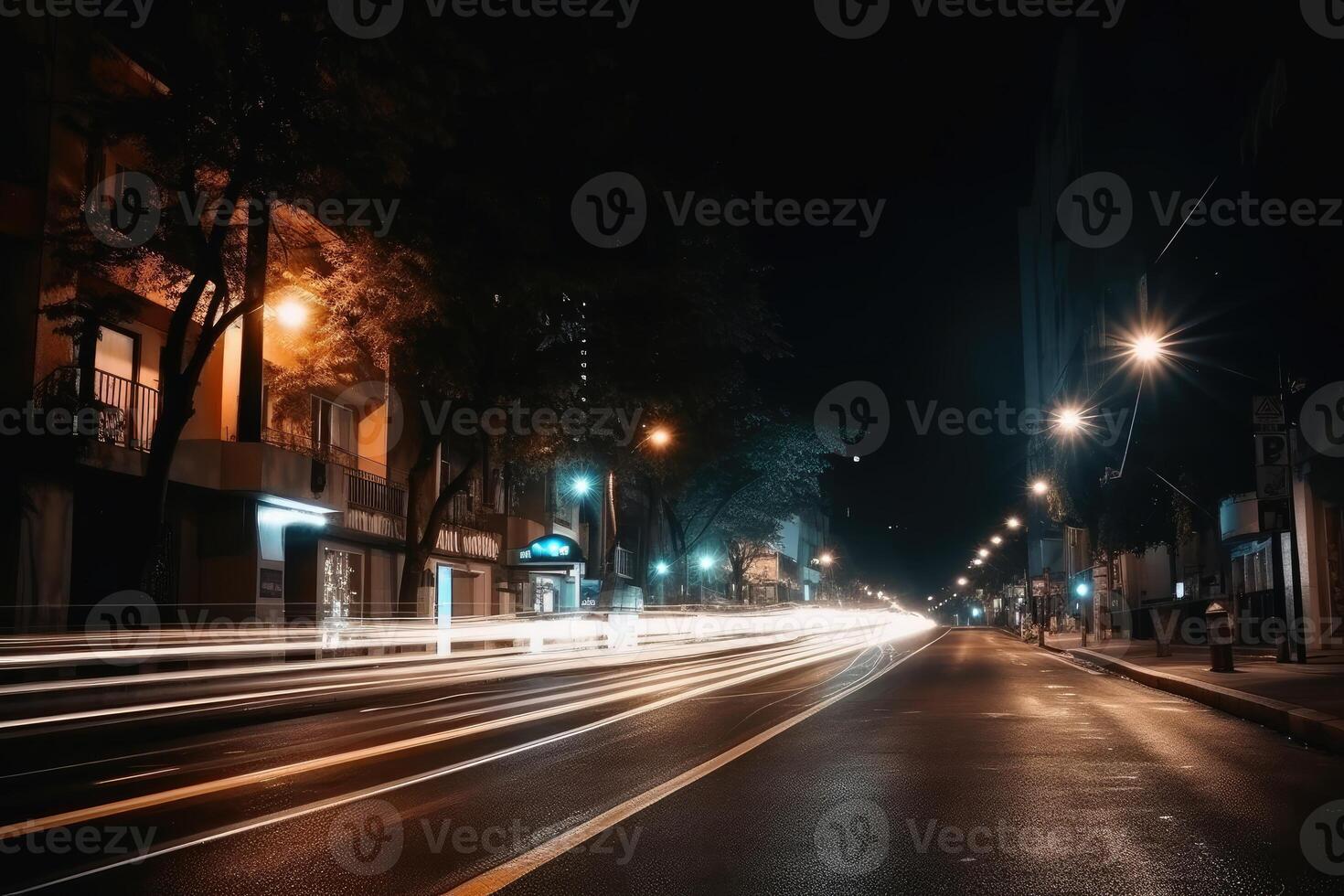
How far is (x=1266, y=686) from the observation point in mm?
18250

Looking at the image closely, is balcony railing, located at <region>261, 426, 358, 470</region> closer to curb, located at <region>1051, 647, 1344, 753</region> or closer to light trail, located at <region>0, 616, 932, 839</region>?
light trail, located at <region>0, 616, 932, 839</region>

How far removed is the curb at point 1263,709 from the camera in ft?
39.8

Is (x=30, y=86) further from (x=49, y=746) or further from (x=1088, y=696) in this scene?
(x=1088, y=696)

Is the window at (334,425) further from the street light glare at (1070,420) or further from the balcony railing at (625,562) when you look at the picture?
the balcony railing at (625,562)

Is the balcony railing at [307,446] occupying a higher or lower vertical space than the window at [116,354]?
lower

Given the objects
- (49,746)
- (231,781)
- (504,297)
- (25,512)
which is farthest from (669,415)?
(231,781)

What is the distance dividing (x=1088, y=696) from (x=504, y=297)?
14.6 meters

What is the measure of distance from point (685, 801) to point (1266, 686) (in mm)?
12890

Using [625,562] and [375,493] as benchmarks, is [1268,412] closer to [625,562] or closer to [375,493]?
[375,493]

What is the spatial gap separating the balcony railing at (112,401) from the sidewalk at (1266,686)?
17.6m

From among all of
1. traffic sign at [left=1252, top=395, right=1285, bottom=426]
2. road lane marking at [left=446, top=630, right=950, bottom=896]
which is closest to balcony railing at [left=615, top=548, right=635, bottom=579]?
traffic sign at [left=1252, top=395, right=1285, bottom=426]

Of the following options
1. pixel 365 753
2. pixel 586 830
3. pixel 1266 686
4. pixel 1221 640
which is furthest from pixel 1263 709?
pixel 586 830

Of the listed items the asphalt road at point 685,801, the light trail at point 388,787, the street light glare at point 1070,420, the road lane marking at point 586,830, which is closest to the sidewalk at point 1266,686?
the asphalt road at point 685,801

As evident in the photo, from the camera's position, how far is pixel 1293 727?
1330 cm
